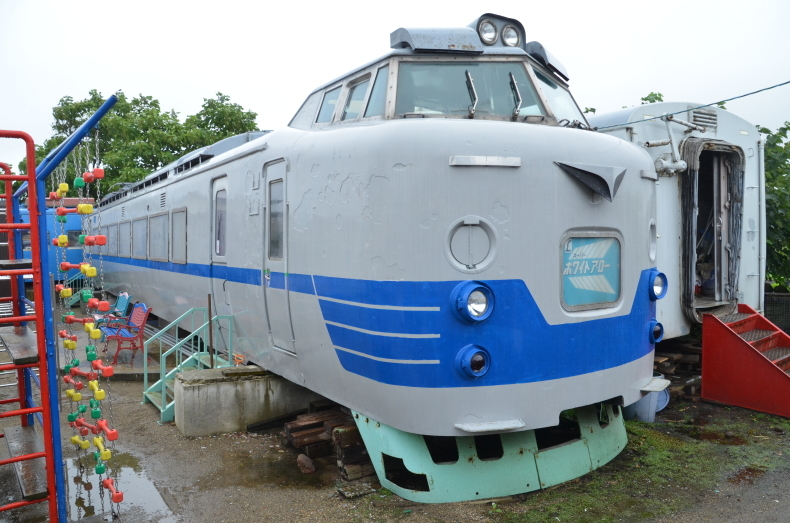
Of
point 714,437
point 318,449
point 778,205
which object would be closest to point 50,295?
point 318,449

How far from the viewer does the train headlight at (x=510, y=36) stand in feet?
18.0

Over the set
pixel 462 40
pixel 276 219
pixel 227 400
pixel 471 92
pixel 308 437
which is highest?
pixel 462 40

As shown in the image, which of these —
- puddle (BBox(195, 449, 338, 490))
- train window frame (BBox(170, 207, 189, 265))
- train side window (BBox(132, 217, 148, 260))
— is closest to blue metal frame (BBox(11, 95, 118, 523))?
puddle (BBox(195, 449, 338, 490))

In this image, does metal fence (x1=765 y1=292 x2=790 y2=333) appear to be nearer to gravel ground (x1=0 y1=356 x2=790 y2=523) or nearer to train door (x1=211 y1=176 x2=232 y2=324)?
gravel ground (x1=0 y1=356 x2=790 y2=523)

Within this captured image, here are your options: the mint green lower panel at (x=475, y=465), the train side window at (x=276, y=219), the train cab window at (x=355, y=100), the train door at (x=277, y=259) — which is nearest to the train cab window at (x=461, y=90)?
the train cab window at (x=355, y=100)

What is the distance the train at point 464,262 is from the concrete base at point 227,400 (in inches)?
33.8

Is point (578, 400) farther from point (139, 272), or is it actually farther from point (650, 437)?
point (139, 272)

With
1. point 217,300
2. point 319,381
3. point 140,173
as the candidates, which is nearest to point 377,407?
point 319,381

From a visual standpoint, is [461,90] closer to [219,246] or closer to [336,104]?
[336,104]

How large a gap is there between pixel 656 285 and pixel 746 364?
273 centimetres

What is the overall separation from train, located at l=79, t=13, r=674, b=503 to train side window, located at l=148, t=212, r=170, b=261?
5.03m

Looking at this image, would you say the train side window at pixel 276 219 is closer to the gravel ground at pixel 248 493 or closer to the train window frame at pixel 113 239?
the gravel ground at pixel 248 493

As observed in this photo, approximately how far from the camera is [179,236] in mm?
9414

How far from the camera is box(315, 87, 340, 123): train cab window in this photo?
574cm
